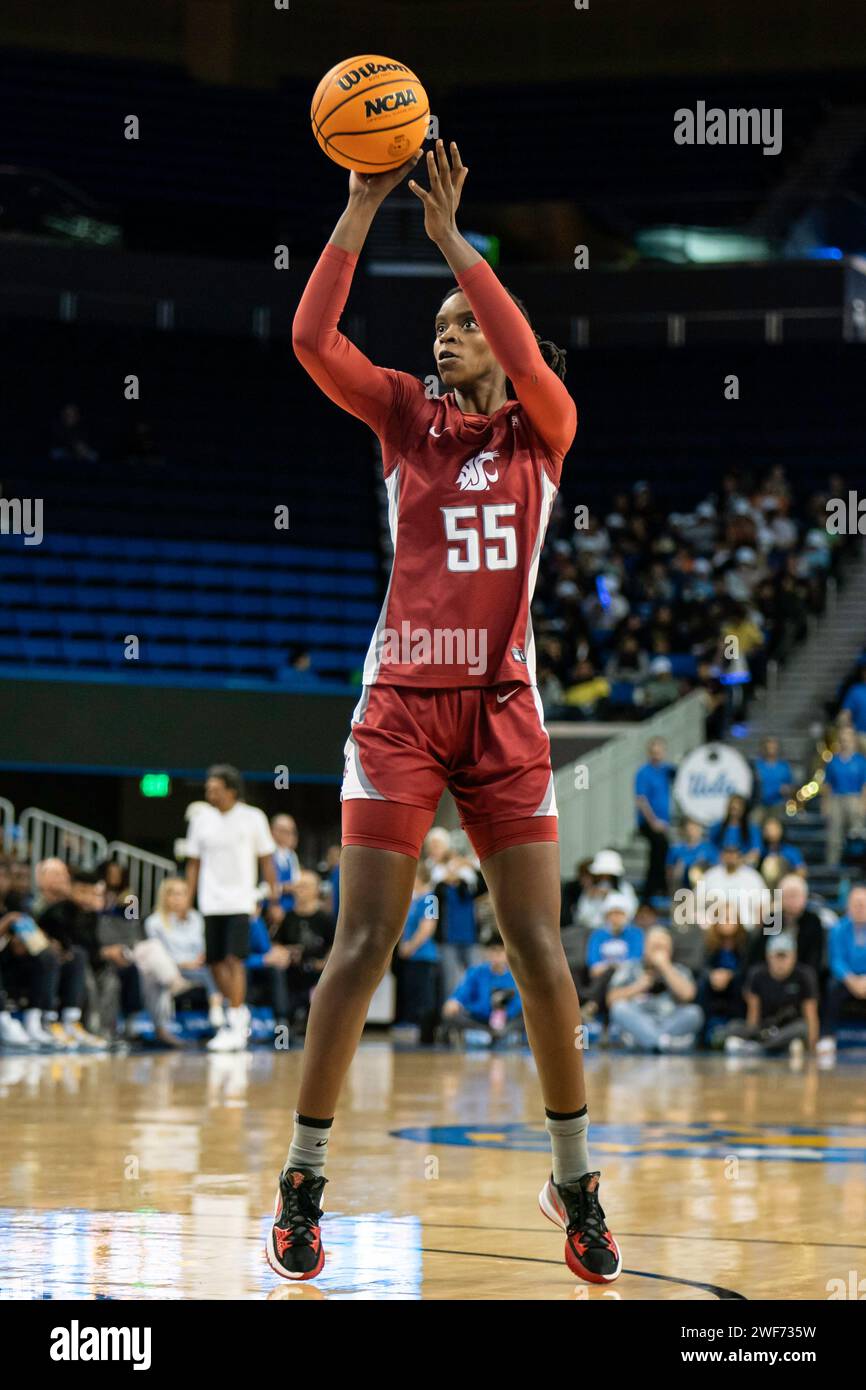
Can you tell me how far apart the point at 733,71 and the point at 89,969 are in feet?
61.3

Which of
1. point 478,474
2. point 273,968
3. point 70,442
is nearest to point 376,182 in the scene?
point 478,474

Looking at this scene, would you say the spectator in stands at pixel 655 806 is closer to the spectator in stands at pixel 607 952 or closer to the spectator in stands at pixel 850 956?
the spectator in stands at pixel 607 952

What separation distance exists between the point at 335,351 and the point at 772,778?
1345 cm

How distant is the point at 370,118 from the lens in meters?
4.20

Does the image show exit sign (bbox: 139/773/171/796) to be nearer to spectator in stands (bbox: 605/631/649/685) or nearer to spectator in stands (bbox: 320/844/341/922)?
spectator in stands (bbox: 320/844/341/922)

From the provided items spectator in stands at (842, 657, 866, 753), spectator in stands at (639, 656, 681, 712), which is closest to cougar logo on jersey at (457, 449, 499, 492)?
spectator in stands at (842, 657, 866, 753)

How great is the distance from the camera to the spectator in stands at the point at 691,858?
49.5 ft

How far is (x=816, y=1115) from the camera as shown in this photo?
870 centimetres

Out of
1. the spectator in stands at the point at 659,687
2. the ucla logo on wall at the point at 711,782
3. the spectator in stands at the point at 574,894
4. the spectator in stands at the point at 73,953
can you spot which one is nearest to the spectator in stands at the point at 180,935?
the spectator in stands at the point at 73,953

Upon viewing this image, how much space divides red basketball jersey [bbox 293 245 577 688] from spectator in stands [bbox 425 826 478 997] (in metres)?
10.3

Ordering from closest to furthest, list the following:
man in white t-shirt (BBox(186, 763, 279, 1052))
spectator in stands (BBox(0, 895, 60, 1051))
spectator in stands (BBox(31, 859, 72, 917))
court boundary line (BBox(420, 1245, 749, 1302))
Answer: court boundary line (BBox(420, 1245, 749, 1302)), man in white t-shirt (BBox(186, 763, 279, 1052)), spectator in stands (BBox(0, 895, 60, 1051)), spectator in stands (BBox(31, 859, 72, 917))

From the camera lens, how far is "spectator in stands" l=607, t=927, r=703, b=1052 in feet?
43.6
